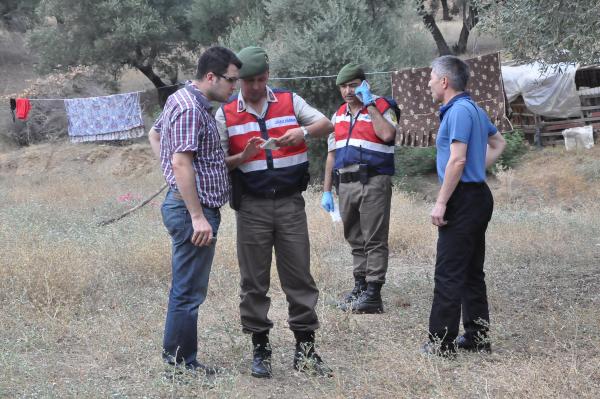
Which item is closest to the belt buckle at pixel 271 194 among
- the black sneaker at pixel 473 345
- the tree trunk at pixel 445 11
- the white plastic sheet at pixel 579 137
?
the black sneaker at pixel 473 345

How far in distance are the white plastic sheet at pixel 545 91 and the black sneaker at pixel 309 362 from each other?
14675 millimetres

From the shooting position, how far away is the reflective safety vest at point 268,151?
4012 millimetres

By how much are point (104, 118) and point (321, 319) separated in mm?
15388

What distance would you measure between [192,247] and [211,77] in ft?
2.92

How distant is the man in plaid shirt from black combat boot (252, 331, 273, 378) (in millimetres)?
321

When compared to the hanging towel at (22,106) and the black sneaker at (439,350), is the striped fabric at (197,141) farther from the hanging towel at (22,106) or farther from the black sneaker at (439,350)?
the hanging towel at (22,106)

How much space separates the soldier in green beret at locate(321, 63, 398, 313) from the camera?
5.36 meters

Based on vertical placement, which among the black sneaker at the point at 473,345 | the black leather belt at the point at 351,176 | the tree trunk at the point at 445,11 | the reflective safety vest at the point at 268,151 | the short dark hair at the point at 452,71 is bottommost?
the black sneaker at the point at 473,345

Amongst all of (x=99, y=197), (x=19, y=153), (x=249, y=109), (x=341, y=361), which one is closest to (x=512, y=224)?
(x=341, y=361)

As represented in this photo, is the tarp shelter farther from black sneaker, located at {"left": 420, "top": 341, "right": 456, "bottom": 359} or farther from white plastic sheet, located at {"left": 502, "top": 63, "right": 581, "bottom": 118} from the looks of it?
black sneaker, located at {"left": 420, "top": 341, "right": 456, "bottom": 359}

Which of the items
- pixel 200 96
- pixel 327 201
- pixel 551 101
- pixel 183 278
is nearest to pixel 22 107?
pixel 551 101

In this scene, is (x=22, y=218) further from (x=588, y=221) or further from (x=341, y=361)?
(x=588, y=221)

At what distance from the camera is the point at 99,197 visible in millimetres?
14078

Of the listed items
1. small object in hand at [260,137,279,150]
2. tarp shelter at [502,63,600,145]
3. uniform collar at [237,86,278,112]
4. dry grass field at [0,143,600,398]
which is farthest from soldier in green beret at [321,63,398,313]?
tarp shelter at [502,63,600,145]
